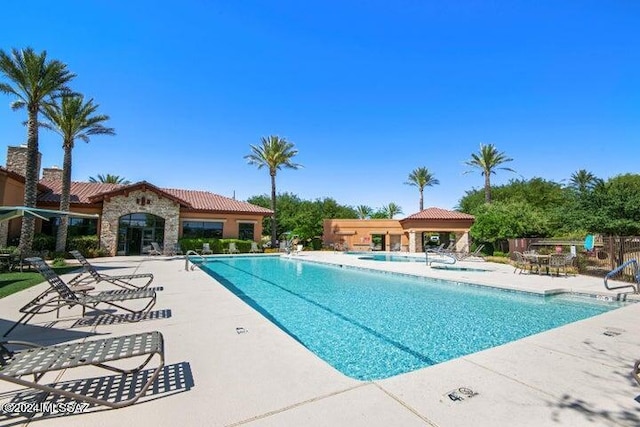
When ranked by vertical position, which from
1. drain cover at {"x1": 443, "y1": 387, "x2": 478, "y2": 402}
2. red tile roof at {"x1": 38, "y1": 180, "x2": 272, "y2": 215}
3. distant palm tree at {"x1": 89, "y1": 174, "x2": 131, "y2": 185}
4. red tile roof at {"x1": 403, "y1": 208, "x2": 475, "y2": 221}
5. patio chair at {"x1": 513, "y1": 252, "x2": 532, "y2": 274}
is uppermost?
distant palm tree at {"x1": 89, "y1": 174, "x2": 131, "y2": 185}

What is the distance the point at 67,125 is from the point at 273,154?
16615mm

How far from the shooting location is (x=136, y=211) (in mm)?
24047

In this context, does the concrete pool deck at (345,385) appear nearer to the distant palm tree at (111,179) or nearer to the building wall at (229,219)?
the building wall at (229,219)

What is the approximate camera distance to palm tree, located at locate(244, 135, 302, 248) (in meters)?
31.6

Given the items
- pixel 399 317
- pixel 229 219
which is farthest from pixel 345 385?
pixel 229 219

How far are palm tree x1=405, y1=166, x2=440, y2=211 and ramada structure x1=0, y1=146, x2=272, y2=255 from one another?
954 inches

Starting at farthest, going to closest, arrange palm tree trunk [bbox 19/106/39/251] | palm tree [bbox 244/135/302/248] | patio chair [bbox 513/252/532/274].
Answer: palm tree [bbox 244/135/302/248], palm tree trunk [bbox 19/106/39/251], patio chair [bbox 513/252/532/274]

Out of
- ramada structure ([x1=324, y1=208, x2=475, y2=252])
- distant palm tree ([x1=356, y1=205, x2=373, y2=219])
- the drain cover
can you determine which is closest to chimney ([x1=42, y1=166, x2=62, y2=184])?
ramada structure ([x1=324, y1=208, x2=475, y2=252])

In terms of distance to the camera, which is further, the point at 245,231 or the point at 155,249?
the point at 245,231

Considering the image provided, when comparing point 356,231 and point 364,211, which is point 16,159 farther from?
point 364,211

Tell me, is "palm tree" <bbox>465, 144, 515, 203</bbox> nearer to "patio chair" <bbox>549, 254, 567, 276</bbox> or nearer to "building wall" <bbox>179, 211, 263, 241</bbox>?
"patio chair" <bbox>549, 254, 567, 276</bbox>

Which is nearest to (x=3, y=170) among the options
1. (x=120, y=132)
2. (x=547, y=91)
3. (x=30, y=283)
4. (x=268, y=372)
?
(x=120, y=132)

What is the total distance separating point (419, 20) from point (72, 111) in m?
21.0

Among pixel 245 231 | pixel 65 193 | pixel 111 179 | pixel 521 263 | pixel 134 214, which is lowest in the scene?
pixel 521 263
